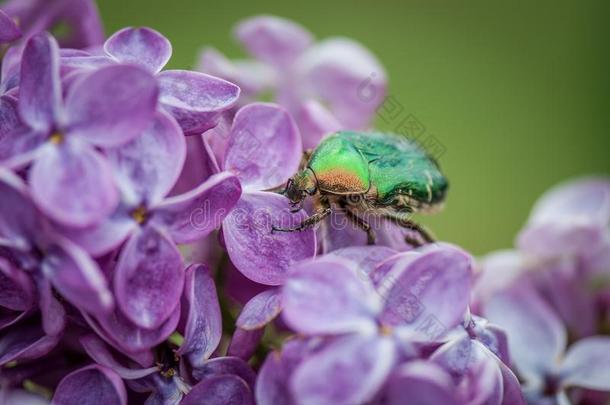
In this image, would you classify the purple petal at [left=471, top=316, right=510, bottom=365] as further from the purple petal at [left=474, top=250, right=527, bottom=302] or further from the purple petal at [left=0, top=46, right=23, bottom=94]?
the purple petal at [left=0, top=46, right=23, bottom=94]

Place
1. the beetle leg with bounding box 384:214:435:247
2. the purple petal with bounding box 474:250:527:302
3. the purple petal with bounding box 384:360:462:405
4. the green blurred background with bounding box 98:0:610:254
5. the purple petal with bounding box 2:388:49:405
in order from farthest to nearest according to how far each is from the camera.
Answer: the green blurred background with bounding box 98:0:610:254
the purple petal with bounding box 474:250:527:302
the beetle leg with bounding box 384:214:435:247
the purple petal with bounding box 2:388:49:405
the purple petal with bounding box 384:360:462:405

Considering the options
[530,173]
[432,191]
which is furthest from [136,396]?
[530,173]

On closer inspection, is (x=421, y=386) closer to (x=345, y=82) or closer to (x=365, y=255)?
(x=365, y=255)

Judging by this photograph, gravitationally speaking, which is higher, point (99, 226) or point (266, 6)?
point (99, 226)

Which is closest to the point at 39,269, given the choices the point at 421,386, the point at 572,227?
the point at 421,386

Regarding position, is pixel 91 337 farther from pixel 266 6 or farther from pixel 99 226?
pixel 266 6

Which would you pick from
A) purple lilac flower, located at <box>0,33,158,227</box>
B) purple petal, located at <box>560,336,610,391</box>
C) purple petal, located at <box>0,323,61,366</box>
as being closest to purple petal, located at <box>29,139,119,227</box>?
purple lilac flower, located at <box>0,33,158,227</box>
